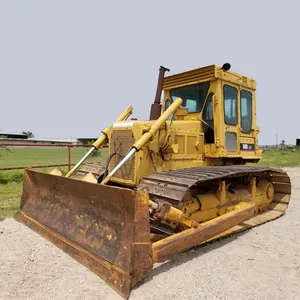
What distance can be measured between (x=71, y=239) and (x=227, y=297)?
6.99 feet

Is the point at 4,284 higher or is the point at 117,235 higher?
the point at 117,235

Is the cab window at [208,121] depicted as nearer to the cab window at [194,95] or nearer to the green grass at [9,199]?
the cab window at [194,95]

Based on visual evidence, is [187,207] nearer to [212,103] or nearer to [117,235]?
[117,235]

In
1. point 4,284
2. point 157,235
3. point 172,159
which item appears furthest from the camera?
point 172,159

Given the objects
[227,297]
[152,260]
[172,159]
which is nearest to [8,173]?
[172,159]

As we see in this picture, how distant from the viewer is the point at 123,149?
5.44m

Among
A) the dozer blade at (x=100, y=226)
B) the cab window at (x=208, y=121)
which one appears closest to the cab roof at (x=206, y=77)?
the cab window at (x=208, y=121)

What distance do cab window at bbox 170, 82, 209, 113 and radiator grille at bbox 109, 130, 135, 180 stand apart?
164cm

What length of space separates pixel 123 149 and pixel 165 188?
1564 mm

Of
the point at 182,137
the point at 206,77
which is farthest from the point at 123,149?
the point at 206,77

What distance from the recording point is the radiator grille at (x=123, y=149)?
17.0 ft

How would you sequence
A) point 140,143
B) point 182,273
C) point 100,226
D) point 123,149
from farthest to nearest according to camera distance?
1. point 123,149
2. point 140,143
3. point 100,226
4. point 182,273

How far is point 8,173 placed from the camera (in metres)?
10.6

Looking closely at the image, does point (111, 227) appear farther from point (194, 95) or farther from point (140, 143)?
point (194, 95)
